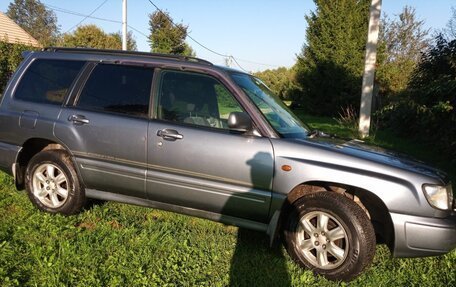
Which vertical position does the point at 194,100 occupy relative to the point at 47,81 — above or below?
below

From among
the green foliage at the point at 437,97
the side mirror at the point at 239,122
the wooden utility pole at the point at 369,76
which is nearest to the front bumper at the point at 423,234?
the side mirror at the point at 239,122

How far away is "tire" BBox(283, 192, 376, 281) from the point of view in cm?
344

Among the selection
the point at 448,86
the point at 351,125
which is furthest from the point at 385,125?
the point at 448,86

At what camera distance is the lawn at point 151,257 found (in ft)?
11.0

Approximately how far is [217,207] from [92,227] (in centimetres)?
144

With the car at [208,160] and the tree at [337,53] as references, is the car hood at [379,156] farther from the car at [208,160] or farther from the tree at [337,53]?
the tree at [337,53]

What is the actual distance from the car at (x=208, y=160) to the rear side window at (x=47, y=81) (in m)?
0.01

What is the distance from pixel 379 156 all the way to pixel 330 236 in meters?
0.86

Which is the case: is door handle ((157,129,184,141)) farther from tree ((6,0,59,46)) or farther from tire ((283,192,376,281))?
tree ((6,0,59,46))

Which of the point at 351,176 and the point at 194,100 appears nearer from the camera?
the point at 351,176

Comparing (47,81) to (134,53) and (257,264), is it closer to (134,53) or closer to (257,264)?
(134,53)

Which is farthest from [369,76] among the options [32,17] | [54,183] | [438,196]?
[32,17]

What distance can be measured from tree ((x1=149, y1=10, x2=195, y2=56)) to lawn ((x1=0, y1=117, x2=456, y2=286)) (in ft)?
115

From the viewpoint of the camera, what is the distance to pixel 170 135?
3.96 m
